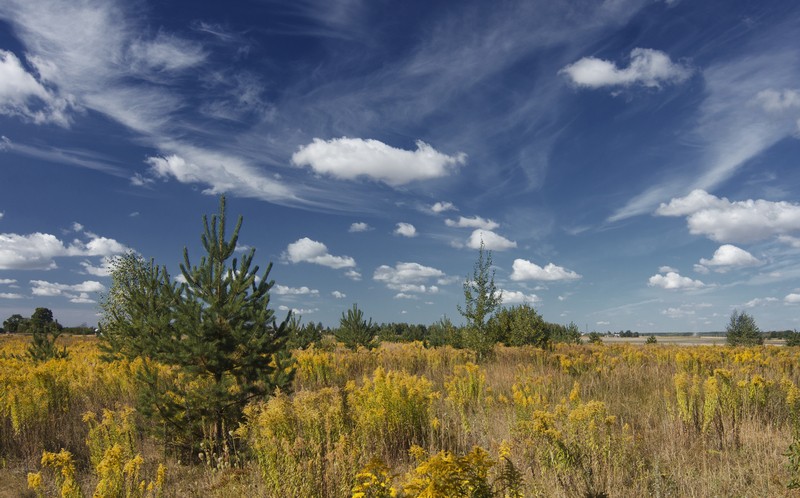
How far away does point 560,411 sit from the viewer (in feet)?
16.9

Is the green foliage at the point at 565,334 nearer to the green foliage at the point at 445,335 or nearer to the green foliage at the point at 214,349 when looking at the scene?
the green foliage at the point at 445,335

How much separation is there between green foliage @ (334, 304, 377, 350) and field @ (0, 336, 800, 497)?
29.0 ft

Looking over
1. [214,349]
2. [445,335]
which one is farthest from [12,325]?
[214,349]

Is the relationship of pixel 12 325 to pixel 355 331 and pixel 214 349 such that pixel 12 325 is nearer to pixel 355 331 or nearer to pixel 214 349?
pixel 355 331

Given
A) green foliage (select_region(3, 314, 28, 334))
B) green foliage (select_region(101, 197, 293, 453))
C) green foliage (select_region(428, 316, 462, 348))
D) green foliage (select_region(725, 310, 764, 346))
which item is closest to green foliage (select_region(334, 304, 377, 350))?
green foliage (select_region(428, 316, 462, 348))

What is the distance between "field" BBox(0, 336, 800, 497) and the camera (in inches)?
153

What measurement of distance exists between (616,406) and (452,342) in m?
14.4

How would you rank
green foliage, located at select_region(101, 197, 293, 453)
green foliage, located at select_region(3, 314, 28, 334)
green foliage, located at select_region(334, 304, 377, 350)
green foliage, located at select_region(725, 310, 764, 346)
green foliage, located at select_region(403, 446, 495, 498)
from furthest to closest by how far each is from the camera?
green foliage, located at select_region(3, 314, 28, 334) → green foliage, located at select_region(725, 310, 764, 346) → green foliage, located at select_region(334, 304, 377, 350) → green foliage, located at select_region(101, 197, 293, 453) → green foliage, located at select_region(403, 446, 495, 498)

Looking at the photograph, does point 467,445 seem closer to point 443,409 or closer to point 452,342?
point 443,409

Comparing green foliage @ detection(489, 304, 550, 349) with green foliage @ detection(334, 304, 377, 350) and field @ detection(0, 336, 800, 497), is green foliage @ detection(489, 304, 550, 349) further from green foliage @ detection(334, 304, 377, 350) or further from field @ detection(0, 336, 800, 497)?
field @ detection(0, 336, 800, 497)

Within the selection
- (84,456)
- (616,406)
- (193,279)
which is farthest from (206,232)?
(616,406)

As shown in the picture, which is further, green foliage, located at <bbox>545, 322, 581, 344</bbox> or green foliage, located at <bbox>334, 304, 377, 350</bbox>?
green foliage, located at <bbox>545, 322, 581, 344</bbox>

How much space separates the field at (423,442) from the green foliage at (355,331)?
884cm

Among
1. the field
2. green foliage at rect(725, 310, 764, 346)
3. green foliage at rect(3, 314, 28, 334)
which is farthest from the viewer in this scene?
green foliage at rect(3, 314, 28, 334)
